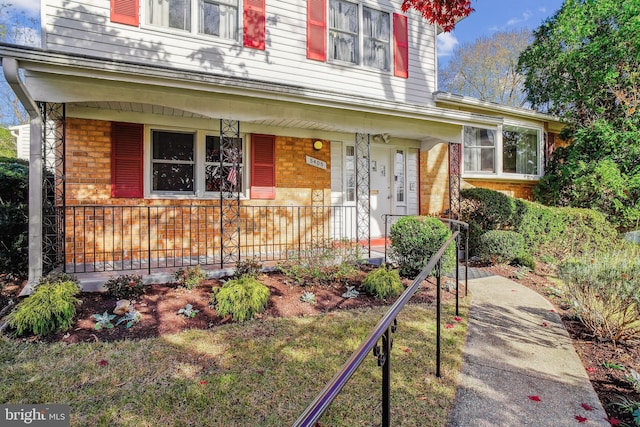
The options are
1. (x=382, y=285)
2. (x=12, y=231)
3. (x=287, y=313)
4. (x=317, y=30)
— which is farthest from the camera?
(x=317, y=30)

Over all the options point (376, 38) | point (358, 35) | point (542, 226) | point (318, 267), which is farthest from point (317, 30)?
point (542, 226)

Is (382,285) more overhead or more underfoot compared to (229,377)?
more overhead

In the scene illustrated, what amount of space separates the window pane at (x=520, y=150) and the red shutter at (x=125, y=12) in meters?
10.1

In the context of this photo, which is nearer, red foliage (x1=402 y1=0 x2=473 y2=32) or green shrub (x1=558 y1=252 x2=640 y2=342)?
green shrub (x1=558 y1=252 x2=640 y2=342)

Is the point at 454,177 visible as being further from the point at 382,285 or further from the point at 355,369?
the point at 355,369

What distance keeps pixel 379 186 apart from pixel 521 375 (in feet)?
20.5

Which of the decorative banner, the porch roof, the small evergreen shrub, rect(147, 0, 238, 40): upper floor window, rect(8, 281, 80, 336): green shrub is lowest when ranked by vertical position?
rect(8, 281, 80, 336): green shrub

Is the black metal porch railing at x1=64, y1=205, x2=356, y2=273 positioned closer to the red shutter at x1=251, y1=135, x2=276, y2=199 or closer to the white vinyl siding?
the red shutter at x1=251, y1=135, x2=276, y2=199

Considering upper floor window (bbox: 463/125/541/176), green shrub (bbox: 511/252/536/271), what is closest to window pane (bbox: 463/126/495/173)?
upper floor window (bbox: 463/125/541/176)

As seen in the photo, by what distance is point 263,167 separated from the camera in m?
7.38

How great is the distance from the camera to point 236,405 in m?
2.46

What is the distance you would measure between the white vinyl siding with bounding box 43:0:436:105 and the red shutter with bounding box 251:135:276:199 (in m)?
1.37

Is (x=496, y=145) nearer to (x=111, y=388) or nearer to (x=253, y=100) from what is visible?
(x=253, y=100)

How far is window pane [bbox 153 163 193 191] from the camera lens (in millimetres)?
6680
